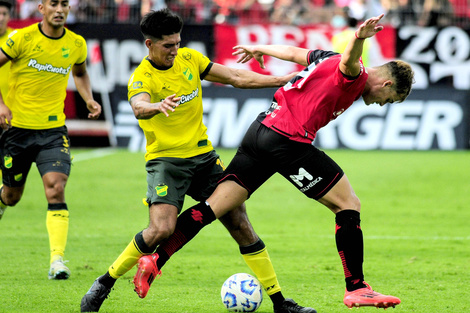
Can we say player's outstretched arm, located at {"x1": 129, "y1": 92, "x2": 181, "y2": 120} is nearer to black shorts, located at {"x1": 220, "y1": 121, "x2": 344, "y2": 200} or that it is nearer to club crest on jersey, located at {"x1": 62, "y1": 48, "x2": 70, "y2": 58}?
black shorts, located at {"x1": 220, "y1": 121, "x2": 344, "y2": 200}

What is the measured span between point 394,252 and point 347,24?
12.8 meters

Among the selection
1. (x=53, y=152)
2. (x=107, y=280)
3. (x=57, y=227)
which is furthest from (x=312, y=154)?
(x=53, y=152)

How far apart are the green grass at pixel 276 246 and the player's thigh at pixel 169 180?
0.86 m

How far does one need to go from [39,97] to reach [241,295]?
320 cm

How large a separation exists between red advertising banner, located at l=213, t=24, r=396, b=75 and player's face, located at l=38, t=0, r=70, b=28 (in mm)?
12473

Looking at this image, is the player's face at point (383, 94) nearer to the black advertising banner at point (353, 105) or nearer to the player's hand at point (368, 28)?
the player's hand at point (368, 28)

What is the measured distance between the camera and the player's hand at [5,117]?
282 inches

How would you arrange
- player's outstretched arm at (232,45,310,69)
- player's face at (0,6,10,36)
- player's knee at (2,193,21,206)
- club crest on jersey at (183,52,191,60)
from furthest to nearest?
player's face at (0,6,10,36), player's knee at (2,193,21,206), club crest on jersey at (183,52,191,60), player's outstretched arm at (232,45,310,69)

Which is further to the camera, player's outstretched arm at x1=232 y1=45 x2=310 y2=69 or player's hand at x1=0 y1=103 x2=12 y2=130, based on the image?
player's hand at x1=0 y1=103 x2=12 y2=130

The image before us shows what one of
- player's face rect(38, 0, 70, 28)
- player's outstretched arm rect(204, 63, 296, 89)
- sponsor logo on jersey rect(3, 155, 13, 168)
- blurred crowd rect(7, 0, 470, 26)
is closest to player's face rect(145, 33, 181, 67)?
player's outstretched arm rect(204, 63, 296, 89)

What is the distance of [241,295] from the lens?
19.2ft

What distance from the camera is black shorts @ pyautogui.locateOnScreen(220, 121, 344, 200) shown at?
5711 millimetres

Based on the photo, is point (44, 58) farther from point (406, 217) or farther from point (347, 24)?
point (347, 24)

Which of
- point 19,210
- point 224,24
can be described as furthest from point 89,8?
point 19,210
